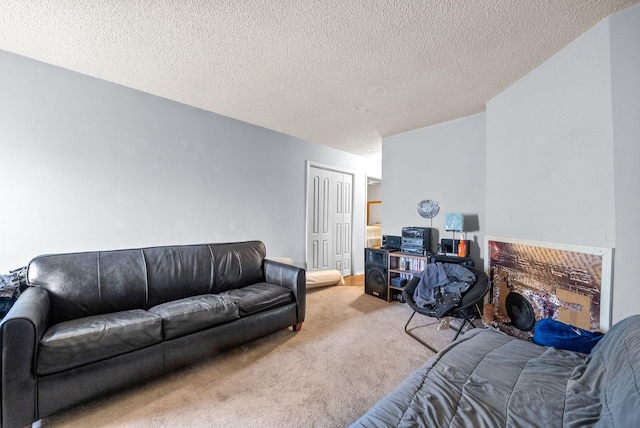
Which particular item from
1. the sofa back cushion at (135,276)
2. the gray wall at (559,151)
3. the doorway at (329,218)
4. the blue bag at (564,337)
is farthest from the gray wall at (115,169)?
the blue bag at (564,337)

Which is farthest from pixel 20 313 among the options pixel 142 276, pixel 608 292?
pixel 608 292

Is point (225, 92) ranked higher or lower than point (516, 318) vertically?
higher

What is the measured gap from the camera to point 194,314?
6.08 feet

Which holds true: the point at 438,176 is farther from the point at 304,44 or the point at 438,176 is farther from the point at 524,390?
the point at 524,390

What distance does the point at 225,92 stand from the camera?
2555 mm

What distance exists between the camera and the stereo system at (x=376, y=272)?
11.4ft

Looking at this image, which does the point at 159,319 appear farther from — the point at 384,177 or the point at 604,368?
the point at 384,177

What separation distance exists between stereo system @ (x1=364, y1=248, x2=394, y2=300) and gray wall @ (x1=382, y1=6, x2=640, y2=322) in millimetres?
1240

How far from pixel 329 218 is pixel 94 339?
346 centimetres

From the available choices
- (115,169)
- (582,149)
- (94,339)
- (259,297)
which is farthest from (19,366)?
(582,149)

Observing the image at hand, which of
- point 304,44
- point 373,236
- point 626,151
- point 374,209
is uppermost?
point 304,44

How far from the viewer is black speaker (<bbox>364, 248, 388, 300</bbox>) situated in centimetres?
348

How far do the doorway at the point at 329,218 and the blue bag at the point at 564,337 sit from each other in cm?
305

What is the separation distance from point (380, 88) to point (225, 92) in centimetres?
156
